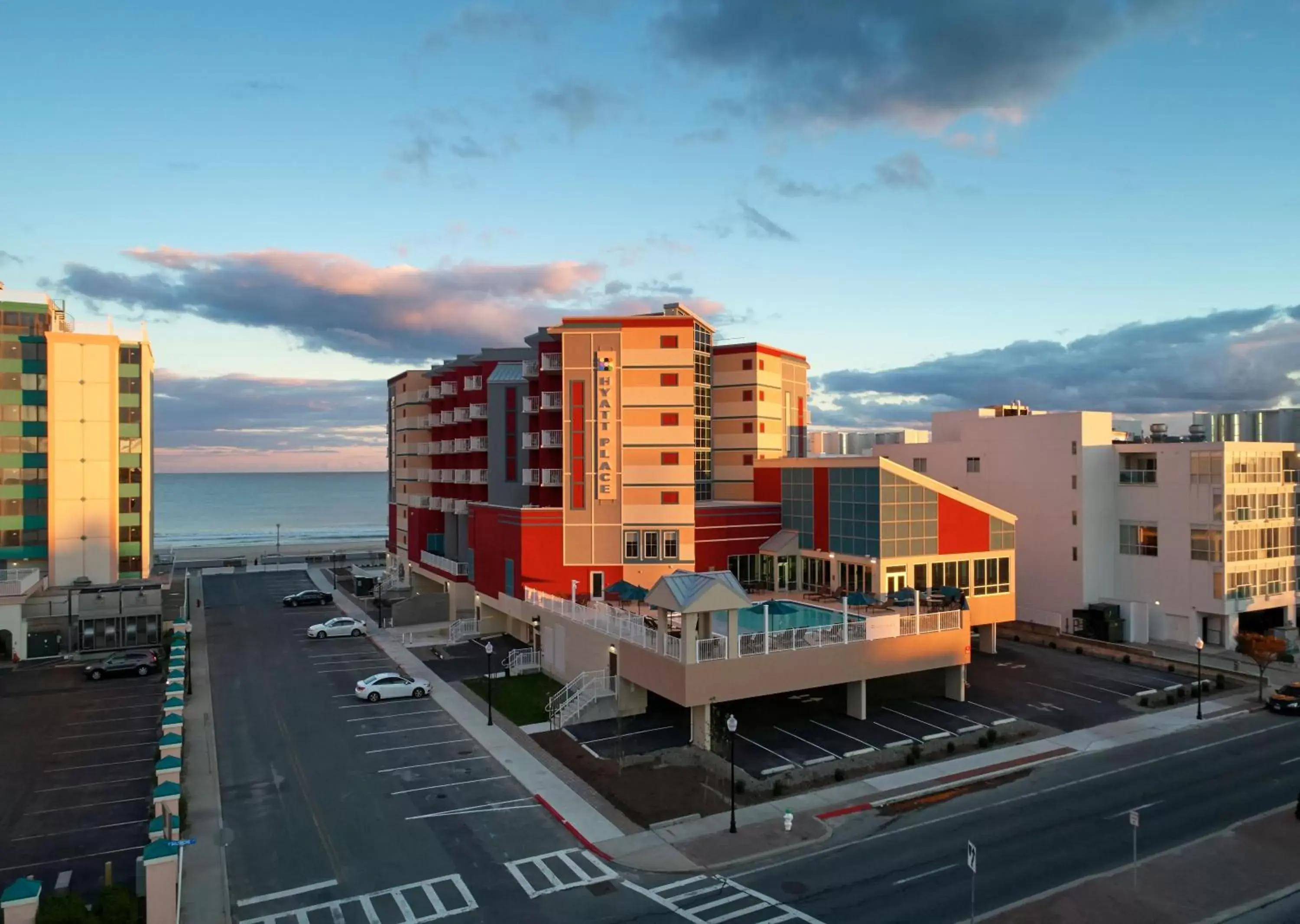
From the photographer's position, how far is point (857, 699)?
36.9 m

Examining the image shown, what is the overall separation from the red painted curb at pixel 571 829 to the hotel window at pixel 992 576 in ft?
96.7

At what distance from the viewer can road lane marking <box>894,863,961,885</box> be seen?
22078mm

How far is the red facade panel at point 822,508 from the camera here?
4912 centimetres

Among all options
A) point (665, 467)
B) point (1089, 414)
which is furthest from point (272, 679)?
point (1089, 414)

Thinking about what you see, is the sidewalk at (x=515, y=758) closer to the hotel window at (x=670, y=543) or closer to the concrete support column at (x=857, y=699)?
the concrete support column at (x=857, y=699)

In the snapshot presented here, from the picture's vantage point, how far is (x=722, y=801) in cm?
2752

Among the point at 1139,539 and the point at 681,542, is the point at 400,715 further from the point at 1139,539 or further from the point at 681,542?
the point at 1139,539

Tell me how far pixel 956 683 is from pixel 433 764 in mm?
23937

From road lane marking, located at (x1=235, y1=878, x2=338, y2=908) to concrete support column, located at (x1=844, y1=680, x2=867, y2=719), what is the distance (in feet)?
73.2

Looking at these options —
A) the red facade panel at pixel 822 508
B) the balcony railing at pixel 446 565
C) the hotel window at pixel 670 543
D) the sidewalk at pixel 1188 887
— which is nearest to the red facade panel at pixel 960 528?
the red facade panel at pixel 822 508

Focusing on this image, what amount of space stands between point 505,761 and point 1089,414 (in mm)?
44145

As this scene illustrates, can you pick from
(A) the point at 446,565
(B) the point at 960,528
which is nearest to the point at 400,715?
(A) the point at 446,565

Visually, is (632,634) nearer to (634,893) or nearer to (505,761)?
(505,761)

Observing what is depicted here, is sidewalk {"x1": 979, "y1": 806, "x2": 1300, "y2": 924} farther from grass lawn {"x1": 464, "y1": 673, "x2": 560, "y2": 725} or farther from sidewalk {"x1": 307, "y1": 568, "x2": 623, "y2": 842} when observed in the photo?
grass lawn {"x1": 464, "y1": 673, "x2": 560, "y2": 725}
